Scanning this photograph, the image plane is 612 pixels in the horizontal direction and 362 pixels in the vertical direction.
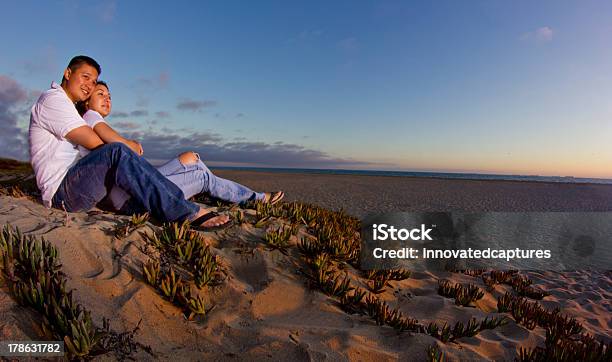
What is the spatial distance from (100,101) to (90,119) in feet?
1.27

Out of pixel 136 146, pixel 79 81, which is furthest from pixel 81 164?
pixel 79 81

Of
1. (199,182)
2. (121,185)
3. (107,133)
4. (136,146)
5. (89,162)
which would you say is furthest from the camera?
(199,182)

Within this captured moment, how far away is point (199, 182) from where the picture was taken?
5465 mm

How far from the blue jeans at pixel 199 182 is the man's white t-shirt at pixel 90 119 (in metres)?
1.10

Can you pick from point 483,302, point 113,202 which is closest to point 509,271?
point 483,302

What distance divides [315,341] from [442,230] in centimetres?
704

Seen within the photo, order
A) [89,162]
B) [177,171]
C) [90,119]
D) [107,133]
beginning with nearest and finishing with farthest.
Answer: [89,162] → [107,133] → [90,119] → [177,171]

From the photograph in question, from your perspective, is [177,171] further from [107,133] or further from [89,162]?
Result: [89,162]

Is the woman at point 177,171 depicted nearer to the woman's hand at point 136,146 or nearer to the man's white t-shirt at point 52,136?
the woman's hand at point 136,146

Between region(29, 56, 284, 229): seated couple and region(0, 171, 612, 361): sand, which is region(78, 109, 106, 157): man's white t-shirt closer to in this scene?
region(29, 56, 284, 229): seated couple

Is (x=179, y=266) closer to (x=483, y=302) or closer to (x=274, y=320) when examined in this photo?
(x=274, y=320)

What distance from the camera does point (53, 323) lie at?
240cm

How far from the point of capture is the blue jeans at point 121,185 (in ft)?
12.8

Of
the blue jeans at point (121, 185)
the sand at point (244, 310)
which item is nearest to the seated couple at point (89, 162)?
the blue jeans at point (121, 185)
